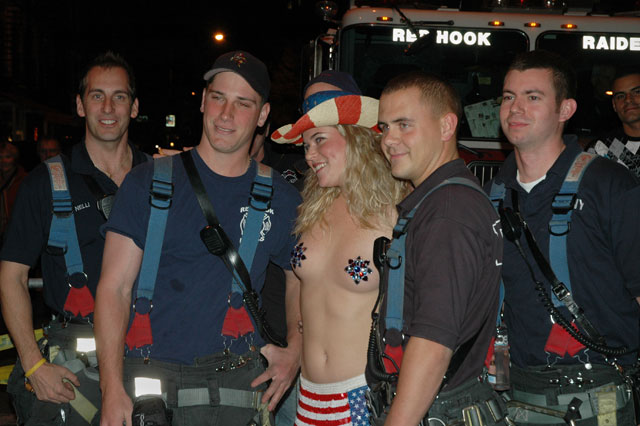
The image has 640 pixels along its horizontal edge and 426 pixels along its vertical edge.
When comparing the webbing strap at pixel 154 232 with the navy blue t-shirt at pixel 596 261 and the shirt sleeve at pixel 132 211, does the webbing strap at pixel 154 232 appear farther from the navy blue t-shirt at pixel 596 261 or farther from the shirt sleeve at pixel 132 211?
the navy blue t-shirt at pixel 596 261

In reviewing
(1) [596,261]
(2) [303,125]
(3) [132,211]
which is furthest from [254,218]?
(1) [596,261]

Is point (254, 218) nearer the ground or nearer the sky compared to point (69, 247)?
nearer the sky

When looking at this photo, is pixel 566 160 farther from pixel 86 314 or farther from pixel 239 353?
pixel 86 314

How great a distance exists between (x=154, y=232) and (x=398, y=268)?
1395mm

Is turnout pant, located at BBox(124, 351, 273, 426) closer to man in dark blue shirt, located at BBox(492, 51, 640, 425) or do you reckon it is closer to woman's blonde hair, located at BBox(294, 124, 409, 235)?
woman's blonde hair, located at BBox(294, 124, 409, 235)

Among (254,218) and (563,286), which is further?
(254,218)

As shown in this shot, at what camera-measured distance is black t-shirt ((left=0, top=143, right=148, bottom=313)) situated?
159 inches

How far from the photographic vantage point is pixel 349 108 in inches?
168

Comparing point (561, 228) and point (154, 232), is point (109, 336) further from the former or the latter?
point (561, 228)

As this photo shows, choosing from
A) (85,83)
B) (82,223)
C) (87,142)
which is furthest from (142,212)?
(85,83)

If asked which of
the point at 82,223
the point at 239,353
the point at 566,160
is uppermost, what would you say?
the point at 566,160

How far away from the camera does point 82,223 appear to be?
4.13m

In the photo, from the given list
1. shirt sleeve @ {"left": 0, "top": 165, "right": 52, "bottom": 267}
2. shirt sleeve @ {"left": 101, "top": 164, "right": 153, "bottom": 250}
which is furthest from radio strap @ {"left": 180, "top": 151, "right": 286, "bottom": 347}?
shirt sleeve @ {"left": 0, "top": 165, "right": 52, "bottom": 267}

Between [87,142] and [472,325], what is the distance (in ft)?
9.63
